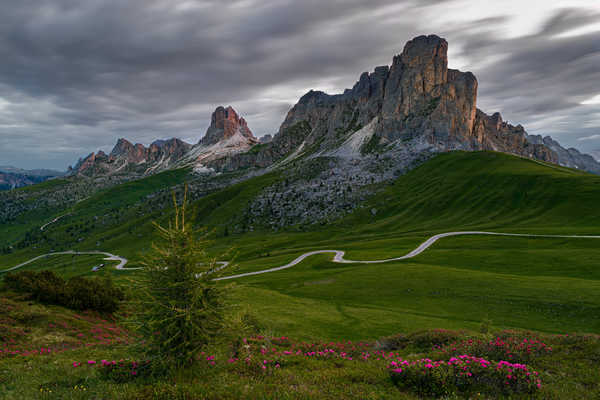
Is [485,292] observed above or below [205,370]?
below

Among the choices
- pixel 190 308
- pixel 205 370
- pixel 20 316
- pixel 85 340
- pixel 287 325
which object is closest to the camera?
pixel 190 308

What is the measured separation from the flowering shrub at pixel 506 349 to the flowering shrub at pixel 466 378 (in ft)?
10.1

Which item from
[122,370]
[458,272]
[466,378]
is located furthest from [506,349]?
[458,272]

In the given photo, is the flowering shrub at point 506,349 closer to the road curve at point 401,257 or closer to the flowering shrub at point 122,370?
the flowering shrub at point 122,370

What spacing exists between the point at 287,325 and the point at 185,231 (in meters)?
25.3

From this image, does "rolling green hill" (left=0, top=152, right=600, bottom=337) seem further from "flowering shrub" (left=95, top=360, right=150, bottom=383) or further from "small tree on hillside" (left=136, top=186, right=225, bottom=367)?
"flowering shrub" (left=95, top=360, right=150, bottom=383)

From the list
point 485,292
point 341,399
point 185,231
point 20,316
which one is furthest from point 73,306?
point 485,292

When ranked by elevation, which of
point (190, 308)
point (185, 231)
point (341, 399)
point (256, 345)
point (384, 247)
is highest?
point (185, 231)

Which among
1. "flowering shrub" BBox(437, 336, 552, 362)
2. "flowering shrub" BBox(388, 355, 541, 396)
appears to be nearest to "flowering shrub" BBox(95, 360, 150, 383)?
"flowering shrub" BBox(388, 355, 541, 396)

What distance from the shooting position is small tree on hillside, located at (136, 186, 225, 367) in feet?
48.1

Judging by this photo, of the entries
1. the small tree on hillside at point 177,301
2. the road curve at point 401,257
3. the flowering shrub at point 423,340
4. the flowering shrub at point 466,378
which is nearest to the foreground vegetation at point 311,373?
the flowering shrub at point 466,378

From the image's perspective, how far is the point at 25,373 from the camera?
16875 mm

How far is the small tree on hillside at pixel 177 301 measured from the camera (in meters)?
14.7

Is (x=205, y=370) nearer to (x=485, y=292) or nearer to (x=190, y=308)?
(x=190, y=308)
